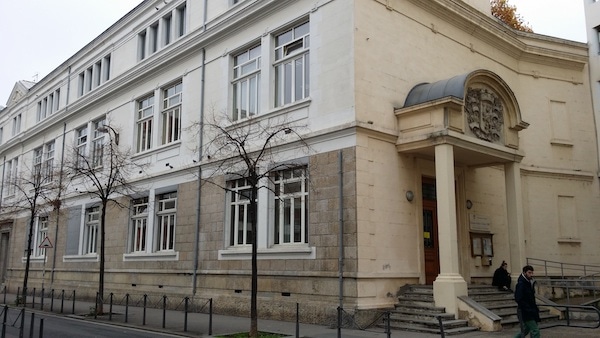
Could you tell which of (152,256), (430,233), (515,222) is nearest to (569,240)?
(515,222)

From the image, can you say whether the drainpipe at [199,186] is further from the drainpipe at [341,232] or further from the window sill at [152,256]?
the drainpipe at [341,232]

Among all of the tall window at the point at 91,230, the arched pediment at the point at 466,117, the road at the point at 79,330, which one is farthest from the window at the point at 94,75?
the arched pediment at the point at 466,117

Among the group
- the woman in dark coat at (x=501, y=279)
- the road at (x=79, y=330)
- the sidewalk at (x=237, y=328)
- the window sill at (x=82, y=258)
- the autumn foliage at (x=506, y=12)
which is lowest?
the road at (x=79, y=330)

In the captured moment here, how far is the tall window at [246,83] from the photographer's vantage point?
62.6ft

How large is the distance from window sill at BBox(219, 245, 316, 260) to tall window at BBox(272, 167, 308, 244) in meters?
0.35

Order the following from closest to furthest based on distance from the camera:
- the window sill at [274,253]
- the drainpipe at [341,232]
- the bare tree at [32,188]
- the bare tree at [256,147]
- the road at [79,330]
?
1. the road at [79,330]
2. the drainpipe at [341,232]
3. the window sill at [274,253]
4. the bare tree at [256,147]
5. the bare tree at [32,188]

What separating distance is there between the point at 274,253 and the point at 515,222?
7.81 metres

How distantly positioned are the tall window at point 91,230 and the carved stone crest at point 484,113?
1890 centimetres

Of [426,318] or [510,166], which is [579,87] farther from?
[426,318]

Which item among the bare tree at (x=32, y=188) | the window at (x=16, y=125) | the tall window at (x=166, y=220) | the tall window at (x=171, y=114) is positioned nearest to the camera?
the tall window at (x=166, y=220)

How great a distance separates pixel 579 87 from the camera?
2372cm

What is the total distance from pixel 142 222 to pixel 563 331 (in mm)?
16805

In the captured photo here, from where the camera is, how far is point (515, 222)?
699 inches

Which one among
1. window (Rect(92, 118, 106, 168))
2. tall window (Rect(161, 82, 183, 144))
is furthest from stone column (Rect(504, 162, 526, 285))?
window (Rect(92, 118, 106, 168))
